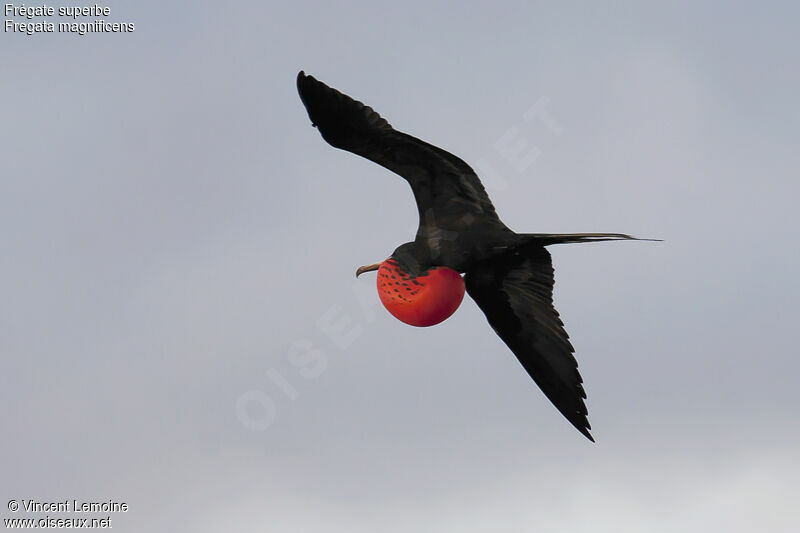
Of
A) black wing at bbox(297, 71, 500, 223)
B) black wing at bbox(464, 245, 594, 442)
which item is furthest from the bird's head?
black wing at bbox(464, 245, 594, 442)

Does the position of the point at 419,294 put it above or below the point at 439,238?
below

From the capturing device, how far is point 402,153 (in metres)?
10.4

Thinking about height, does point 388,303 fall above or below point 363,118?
below

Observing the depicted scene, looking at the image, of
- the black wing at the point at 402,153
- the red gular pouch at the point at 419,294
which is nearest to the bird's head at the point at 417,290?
the red gular pouch at the point at 419,294

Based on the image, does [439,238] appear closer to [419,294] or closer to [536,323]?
[419,294]

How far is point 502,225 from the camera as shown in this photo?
34.3 feet

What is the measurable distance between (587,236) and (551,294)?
1.47m

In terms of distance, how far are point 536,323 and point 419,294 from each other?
193 centimetres

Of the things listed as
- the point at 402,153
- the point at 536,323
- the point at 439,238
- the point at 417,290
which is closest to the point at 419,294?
the point at 417,290

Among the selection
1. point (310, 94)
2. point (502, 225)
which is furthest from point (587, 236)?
point (310, 94)

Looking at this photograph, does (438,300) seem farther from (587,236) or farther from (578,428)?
(578,428)

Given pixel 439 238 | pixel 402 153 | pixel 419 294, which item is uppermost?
pixel 402 153

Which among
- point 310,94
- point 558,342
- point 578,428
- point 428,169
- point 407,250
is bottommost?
point 578,428

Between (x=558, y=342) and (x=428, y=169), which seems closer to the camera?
(x=428, y=169)
